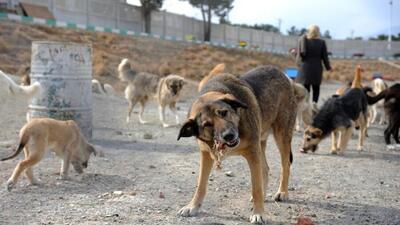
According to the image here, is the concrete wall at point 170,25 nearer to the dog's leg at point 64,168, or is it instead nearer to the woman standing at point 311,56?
the woman standing at point 311,56

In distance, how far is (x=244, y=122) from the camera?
4.82 m

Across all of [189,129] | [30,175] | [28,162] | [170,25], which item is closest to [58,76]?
[30,175]

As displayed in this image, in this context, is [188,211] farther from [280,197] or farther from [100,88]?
[100,88]

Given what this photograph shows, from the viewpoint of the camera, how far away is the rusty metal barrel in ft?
29.0

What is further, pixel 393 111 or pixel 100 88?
pixel 100 88

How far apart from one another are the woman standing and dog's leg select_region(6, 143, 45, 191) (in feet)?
22.7

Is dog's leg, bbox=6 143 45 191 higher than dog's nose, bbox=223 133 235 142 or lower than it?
lower

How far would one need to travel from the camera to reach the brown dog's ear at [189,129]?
4.55 m

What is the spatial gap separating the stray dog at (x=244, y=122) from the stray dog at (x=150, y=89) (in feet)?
24.0

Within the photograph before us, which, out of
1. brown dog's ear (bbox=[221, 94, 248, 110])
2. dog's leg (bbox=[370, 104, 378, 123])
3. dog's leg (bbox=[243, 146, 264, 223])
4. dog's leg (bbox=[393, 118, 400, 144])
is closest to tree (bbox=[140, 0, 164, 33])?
dog's leg (bbox=[370, 104, 378, 123])

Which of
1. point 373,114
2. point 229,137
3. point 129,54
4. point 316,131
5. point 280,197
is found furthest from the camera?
point 129,54

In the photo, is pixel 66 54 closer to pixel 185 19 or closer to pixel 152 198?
pixel 152 198

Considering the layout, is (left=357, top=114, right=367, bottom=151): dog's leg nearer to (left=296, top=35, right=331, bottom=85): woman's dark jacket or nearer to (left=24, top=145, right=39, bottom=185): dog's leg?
(left=296, top=35, right=331, bottom=85): woman's dark jacket

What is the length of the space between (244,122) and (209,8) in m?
55.7
